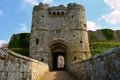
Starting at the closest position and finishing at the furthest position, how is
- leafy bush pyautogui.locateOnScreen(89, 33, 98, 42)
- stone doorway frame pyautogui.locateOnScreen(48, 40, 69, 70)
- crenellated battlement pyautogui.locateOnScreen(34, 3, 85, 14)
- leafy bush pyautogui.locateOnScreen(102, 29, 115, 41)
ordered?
stone doorway frame pyautogui.locateOnScreen(48, 40, 69, 70), crenellated battlement pyautogui.locateOnScreen(34, 3, 85, 14), leafy bush pyautogui.locateOnScreen(89, 33, 98, 42), leafy bush pyautogui.locateOnScreen(102, 29, 115, 41)

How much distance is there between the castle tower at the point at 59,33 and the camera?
65.5ft

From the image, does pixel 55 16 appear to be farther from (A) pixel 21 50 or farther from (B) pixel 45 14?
(A) pixel 21 50

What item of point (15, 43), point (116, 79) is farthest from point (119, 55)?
point (15, 43)

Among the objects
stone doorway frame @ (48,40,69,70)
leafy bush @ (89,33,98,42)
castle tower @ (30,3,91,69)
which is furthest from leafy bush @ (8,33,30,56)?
leafy bush @ (89,33,98,42)

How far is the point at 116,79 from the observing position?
3096mm

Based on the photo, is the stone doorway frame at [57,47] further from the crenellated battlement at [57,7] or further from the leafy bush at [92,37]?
the leafy bush at [92,37]

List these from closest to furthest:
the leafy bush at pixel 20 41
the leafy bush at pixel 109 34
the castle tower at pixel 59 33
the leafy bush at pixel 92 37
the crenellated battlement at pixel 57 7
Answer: the castle tower at pixel 59 33
the crenellated battlement at pixel 57 7
the leafy bush at pixel 20 41
the leafy bush at pixel 92 37
the leafy bush at pixel 109 34

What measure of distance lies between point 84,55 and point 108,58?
55.0 ft

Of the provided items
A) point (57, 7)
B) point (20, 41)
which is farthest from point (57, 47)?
point (20, 41)

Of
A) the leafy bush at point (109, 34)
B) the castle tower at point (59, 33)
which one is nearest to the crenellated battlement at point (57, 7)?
the castle tower at point (59, 33)

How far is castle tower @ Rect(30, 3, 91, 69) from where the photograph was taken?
20.0m

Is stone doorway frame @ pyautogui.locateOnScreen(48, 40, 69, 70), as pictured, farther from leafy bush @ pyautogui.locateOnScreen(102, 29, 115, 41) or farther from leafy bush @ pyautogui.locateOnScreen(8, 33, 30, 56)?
leafy bush @ pyautogui.locateOnScreen(102, 29, 115, 41)

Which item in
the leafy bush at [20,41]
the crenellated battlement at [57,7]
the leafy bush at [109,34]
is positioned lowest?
the leafy bush at [20,41]

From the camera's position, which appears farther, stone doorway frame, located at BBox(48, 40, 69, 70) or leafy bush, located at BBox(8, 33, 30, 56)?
leafy bush, located at BBox(8, 33, 30, 56)
